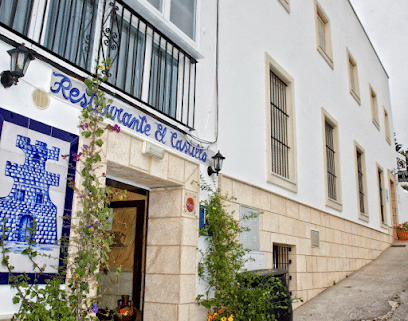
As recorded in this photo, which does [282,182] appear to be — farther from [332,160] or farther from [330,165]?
[332,160]

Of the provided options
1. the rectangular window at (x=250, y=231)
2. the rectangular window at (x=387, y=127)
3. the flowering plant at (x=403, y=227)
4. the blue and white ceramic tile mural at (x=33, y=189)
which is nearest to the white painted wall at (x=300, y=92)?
the rectangular window at (x=250, y=231)

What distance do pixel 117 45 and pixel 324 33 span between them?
315 inches

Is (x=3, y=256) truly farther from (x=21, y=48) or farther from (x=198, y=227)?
(x=198, y=227)

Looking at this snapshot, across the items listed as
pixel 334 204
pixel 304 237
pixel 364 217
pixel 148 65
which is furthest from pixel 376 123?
pixel 148 65

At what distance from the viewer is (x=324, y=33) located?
11203mm

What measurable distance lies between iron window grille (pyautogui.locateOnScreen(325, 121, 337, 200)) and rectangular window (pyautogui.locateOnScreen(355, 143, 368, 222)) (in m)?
1.65

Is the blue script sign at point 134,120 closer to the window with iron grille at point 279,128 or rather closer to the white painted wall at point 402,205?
the window with iron grille at point 279,128

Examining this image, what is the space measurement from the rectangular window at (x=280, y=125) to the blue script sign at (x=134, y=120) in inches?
82.1

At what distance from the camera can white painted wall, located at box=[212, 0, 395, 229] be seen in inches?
Answer: 257

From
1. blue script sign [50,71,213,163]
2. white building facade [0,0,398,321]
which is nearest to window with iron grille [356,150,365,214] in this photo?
white building facade [0,0,398,321]

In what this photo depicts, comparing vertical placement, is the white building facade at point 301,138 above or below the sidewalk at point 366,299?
above

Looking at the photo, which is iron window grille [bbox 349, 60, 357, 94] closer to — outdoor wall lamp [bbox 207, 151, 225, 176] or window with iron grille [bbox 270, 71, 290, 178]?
window with iron grille [bbox 270, 71, 290, 178]

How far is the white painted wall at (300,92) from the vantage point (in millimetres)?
6539

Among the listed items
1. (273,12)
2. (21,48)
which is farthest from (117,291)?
(273,12)
